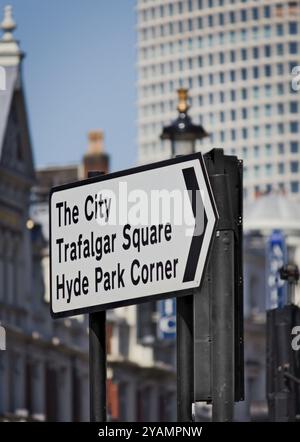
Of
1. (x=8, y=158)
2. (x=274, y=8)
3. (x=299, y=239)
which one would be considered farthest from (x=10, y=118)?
(x=274, y=8)

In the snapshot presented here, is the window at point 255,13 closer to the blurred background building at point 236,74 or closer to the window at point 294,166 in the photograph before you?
the blurred background building at point 236,74

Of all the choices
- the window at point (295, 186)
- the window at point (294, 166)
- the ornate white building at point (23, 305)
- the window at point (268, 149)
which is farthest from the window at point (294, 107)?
the ornate white building at point (23, 305)

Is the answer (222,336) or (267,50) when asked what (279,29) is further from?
(222,336)

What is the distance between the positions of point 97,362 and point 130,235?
2.55ft

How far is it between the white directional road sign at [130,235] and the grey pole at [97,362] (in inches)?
8.4

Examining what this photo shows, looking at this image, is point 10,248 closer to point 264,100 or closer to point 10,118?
point 10,118

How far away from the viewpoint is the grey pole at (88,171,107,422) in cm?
940

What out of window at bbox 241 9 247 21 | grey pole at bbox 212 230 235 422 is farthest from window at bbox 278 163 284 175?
grey pole at bbox 212 230 235 422

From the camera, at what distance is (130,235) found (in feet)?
29.7

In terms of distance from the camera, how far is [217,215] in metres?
8.74

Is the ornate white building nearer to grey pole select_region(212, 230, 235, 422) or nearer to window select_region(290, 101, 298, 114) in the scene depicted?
grey pole select_region(212, 230, 235, 422)

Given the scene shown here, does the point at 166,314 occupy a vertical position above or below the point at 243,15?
below

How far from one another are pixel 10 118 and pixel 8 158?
1.33m

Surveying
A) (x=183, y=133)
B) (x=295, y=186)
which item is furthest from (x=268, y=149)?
(x=183, y=133)
